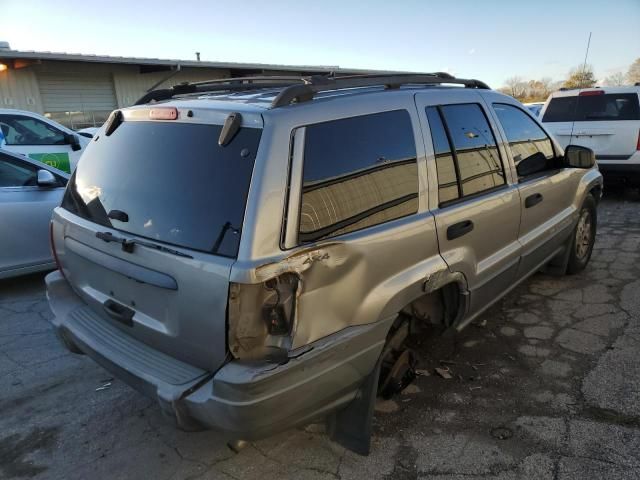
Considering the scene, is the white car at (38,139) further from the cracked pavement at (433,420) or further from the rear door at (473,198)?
the rear door at (473,198)

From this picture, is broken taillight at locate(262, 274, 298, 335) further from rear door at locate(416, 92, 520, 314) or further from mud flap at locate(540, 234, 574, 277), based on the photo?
mud flap at locate(540, 234, 574, 277)

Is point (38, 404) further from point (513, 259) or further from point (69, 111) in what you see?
point (69, 111)

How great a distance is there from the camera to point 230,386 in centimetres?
186

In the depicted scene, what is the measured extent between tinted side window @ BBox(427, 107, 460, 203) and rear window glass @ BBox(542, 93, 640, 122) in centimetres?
670

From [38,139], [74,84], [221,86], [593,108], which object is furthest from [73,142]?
[593,108]

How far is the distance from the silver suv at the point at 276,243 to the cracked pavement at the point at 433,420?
281 mm

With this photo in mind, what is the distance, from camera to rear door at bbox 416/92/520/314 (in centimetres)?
272

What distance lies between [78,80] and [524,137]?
1507 centimetres

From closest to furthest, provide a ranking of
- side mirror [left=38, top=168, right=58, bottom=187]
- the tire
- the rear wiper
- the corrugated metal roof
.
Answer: the rear wiper < the tire < side mirror [left=38, top=168, right=58, bottom=187] < the corrugated metal roof

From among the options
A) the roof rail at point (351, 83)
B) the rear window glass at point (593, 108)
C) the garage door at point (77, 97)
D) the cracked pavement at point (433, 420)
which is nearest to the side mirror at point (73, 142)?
the cracked pavement at point (433, 420)

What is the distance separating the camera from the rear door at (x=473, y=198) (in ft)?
8.93

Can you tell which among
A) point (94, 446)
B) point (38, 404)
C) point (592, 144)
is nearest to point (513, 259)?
A: point (94, 446)

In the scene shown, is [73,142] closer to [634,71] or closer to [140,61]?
[140,61]

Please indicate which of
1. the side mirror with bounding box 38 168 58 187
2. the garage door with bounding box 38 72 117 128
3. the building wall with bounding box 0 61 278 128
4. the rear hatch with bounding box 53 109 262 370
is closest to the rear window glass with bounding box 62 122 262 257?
the rear hatch with bounding box 53 109 262 370
